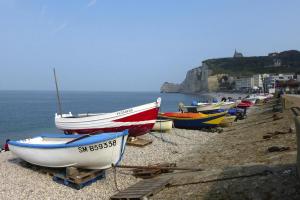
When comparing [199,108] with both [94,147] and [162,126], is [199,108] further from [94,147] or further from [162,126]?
[94,147]

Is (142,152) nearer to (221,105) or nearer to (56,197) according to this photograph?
(56,197)

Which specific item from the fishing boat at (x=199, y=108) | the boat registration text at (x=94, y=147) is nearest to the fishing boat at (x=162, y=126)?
the boat registration text at (x=94, y=147)

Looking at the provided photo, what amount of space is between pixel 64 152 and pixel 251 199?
8.06 m

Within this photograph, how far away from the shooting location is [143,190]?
38.4 feet

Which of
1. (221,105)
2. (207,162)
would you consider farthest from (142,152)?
(221,105)

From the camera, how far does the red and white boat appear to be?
71.6ft

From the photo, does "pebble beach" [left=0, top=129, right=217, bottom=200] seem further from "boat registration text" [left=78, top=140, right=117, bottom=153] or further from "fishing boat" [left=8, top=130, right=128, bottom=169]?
"boat registration text" [left=78, top=140, right=117, bottom=153]

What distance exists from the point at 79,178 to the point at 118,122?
8.75m

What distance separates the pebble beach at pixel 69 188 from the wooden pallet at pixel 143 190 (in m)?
0.98

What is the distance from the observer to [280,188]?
29.8 ft

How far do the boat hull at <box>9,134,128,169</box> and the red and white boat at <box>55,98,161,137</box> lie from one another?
687 cm

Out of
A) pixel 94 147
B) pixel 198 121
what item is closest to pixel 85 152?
pixel 94 147

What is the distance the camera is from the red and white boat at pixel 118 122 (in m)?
21.8

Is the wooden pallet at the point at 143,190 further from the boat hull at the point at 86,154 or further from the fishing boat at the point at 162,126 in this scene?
the fishing boat at the point at 162,126
